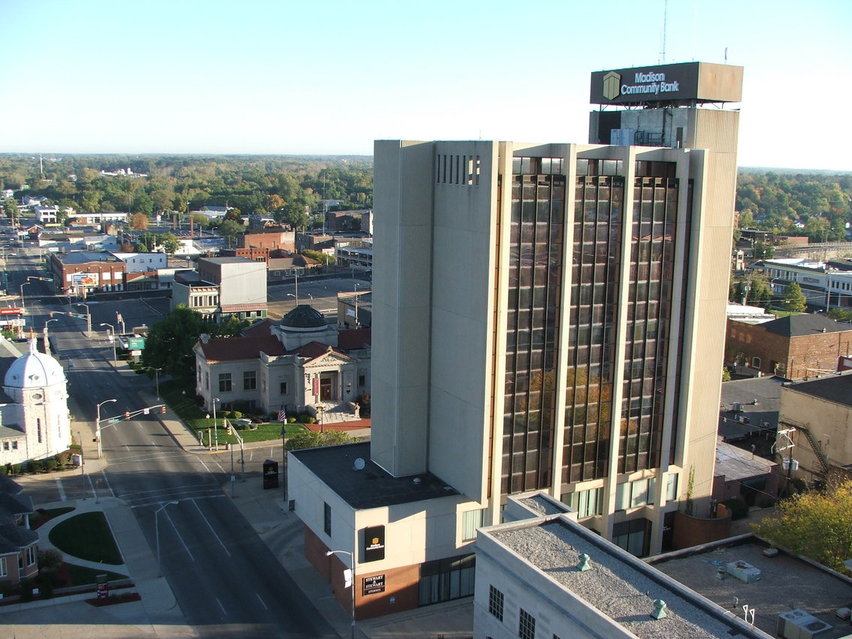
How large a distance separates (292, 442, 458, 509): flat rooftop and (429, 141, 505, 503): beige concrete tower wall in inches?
62.0

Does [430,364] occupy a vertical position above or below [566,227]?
below

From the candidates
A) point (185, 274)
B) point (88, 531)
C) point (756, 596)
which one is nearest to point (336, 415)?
point (88, 531)

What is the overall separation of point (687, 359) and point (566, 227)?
1392 cm

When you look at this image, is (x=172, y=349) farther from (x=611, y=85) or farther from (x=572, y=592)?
(x=572, y=592)

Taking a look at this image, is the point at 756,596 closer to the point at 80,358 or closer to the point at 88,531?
the point at 88,531

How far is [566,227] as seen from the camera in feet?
174

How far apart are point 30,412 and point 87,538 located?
20.7 meters

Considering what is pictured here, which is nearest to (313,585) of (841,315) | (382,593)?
(382,593)

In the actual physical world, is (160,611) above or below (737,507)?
below

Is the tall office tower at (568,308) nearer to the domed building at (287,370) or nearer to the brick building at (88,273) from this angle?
the domed building at (287,370)

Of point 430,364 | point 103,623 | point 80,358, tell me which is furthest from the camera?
point 80,358

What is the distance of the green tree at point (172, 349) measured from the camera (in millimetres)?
102812

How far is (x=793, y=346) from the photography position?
112 meters

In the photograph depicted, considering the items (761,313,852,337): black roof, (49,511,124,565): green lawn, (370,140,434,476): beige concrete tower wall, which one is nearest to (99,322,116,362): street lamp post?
(49,511,124,565): green lawn
